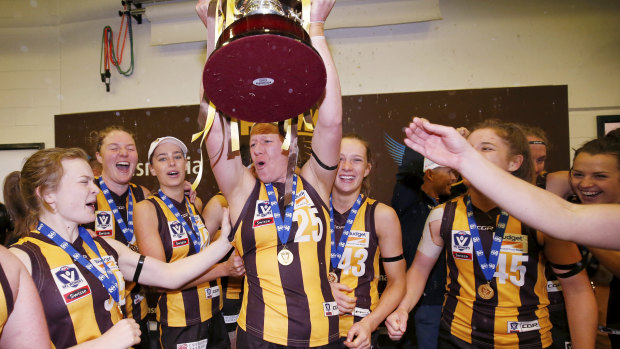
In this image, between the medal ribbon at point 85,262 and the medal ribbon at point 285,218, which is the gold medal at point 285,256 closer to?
the medal ribbon at point 285,218

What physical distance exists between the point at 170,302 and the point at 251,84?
2.34 metres

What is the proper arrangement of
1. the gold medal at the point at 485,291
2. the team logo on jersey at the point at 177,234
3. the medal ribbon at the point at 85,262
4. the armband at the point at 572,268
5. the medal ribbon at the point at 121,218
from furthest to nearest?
the medal ribbon at the point at 121,218
the team logo on jersey at the point at 177,234
the gold medal at the point at 485,291
the armband at the point at 572,268
the medal ribbon at the point at 85,262

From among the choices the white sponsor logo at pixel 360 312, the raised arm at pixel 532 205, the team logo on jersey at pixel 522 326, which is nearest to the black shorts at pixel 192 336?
the white sponsor logo at pixel 360 312

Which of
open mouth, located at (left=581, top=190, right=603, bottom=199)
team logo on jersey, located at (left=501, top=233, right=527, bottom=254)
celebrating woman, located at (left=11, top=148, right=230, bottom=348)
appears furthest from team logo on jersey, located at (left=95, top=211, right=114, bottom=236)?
open mouth, located at (left=581, top=190, right=603, bottom=199)

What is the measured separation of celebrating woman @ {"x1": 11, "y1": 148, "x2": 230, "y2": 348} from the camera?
1.76 metres

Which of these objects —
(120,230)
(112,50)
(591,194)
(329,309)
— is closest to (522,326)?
(591,194)

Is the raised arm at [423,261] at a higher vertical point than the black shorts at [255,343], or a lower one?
higher

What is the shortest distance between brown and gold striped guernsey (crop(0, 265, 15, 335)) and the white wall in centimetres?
469

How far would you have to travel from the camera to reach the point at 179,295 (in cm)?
311

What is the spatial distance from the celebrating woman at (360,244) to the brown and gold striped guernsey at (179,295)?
1135 mm

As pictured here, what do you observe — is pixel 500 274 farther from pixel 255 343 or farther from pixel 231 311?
pixel 231 311

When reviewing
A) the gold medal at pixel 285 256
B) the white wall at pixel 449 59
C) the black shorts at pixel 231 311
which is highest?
the white wall at pixel 449 59

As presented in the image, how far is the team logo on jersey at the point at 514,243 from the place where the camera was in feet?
7.88

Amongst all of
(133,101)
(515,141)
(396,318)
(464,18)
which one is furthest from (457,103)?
(133,101)
